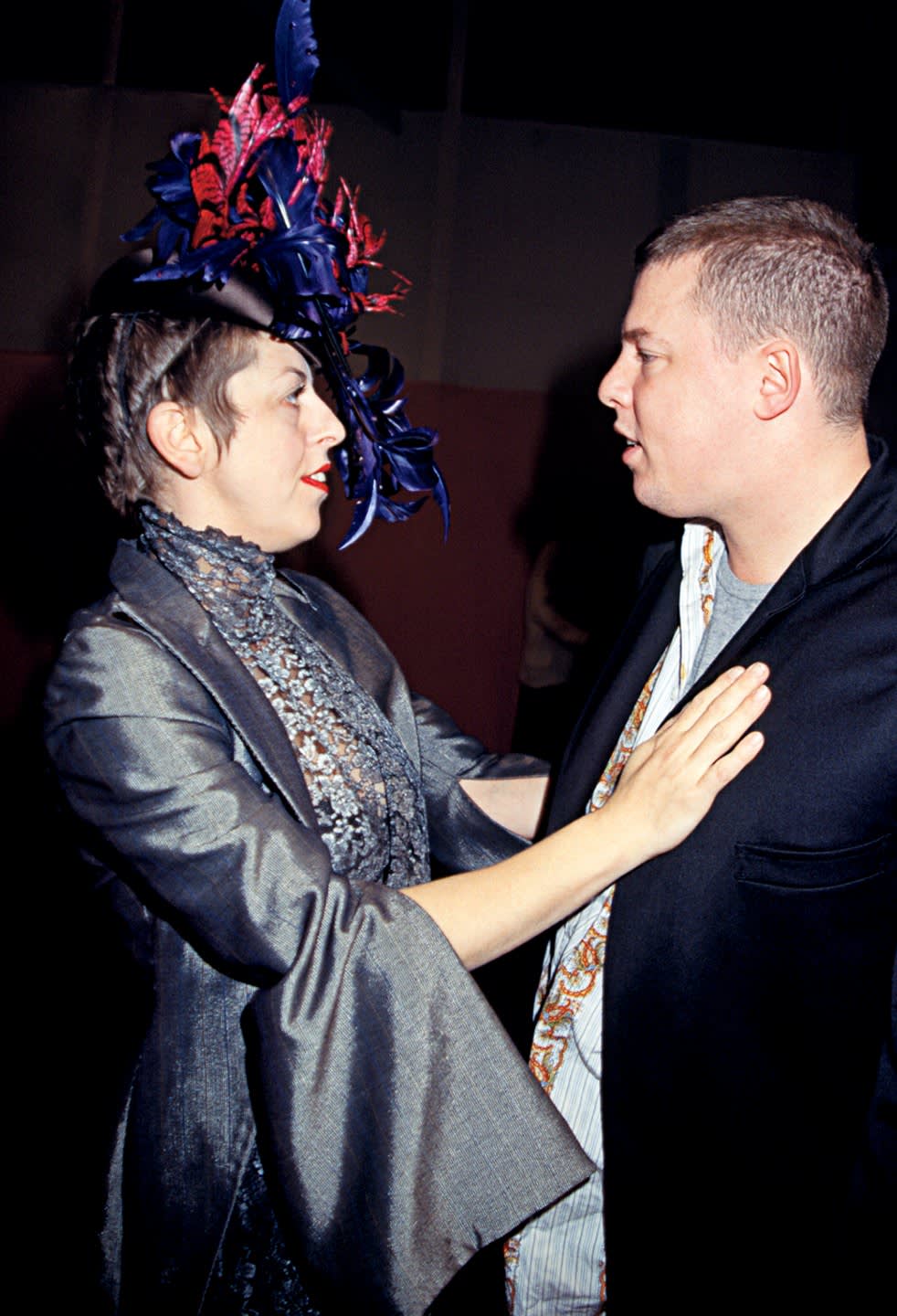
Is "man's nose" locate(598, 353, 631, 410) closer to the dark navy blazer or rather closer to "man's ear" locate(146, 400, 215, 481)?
the dark navy blazer

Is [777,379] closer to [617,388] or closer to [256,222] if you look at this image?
[617,388]

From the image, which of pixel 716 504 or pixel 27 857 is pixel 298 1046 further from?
pixel 27 857

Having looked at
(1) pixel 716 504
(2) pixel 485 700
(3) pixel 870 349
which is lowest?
(2) pixel 485 700

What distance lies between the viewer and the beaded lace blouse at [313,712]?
118cm

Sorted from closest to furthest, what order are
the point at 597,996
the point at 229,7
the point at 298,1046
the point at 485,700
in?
the point at 298,1046 < the point at 597,996 < the point at 229,7 < the point at 485,700

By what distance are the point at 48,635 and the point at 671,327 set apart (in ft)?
11.9

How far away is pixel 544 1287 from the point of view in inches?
49.1

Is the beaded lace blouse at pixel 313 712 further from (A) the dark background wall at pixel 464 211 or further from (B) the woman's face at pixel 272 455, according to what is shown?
(A) the dark background wall at pixel 464 211

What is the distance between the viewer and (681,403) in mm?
1233

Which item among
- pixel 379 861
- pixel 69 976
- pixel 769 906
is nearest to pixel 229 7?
pixel 69 976

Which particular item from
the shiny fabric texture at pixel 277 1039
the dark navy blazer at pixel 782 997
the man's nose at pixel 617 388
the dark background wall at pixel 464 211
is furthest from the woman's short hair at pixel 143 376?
the dark background wall at pixel 464 211

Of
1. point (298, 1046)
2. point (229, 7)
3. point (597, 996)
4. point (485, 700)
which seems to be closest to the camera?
point (298, 1046)

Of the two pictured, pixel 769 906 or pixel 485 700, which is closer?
pixel 769 906

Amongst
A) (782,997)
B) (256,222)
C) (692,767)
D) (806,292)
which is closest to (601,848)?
(692,767)
